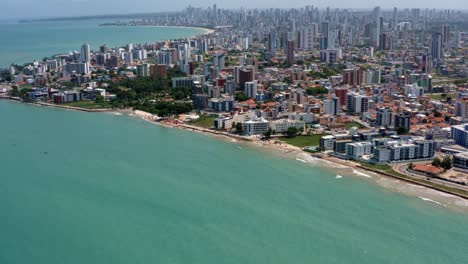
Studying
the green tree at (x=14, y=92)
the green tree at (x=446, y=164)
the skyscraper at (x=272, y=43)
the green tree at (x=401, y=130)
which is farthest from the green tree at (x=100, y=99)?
the skyscraper at (x=272, y=43)

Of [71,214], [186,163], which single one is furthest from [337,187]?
[71,214]

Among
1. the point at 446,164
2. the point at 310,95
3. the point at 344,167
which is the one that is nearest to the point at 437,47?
the point at 310,95

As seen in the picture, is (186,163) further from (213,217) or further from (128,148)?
(213,217)

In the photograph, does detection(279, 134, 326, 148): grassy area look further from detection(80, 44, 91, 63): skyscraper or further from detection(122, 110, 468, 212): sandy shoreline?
detection(80, 44, 91, 63): skyscraper

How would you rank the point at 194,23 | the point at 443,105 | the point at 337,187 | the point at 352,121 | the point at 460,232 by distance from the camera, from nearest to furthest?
the point at 460,232
the point at 337,187
the point at 352,121
the point at 443,105
the point at 194,23

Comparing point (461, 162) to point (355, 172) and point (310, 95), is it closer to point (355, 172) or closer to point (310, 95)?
point (355, 172)

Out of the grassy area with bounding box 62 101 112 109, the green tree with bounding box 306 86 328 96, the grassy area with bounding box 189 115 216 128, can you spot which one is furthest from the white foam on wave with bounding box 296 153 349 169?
the grassy area with bounding box 62 101 112 109
